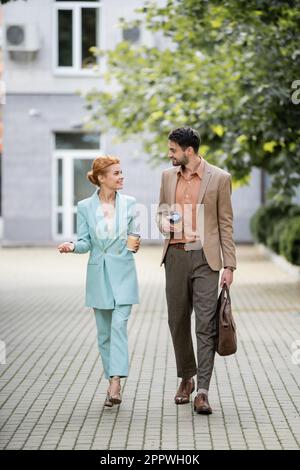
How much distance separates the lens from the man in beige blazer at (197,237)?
26.2 feet

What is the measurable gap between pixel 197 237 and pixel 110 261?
0.66 metres

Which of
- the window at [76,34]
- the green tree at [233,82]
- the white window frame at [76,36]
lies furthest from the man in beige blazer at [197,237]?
the window at [76,34]

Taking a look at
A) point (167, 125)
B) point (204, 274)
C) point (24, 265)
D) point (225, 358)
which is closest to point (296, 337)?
point (225, 358)

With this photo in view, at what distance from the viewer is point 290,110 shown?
52.2 feet

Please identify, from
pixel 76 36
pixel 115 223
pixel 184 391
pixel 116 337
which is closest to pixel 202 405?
pixel 184 391

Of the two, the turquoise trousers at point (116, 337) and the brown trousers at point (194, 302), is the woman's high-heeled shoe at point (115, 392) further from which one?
the brown trousers at point (194, 302)

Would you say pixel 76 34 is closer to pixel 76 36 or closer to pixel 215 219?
pixel 76 36

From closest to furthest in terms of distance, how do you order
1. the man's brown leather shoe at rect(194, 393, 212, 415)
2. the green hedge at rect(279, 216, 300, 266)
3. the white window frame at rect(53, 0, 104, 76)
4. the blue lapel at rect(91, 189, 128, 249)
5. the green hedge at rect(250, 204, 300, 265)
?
the man's brown leather shoe at rect(194, 393, 212, 415) → the blue lapel at rect(91, 189, 128, 249) → the green hedge at rect(279, 216, 300, 266) → the green hedge at rect(250, 204, 300, 265) → the white window frame at rect(53, 0, 104, 76)

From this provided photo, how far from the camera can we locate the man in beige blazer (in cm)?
798

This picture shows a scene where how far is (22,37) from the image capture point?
3112 centimetres

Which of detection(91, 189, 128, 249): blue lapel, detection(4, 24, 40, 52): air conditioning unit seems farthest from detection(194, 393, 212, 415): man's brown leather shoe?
detection(4, 24, 40, 52): air conditioning unit

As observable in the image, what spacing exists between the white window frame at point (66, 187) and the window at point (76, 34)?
1938 millimetres

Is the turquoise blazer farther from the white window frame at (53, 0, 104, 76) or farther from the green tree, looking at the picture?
the white window frame at (53, 0, 104, 76)

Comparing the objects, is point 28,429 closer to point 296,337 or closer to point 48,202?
point 296,337
